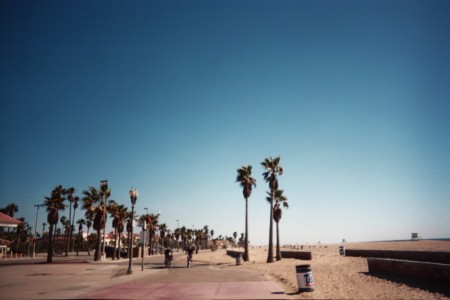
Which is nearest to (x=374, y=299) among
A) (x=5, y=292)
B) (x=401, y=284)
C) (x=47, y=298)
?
(x=401, y=284)

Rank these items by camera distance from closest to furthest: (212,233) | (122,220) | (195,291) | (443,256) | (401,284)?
(195,291) → (401,284) → (443,256) → (122,220) → (212,233)

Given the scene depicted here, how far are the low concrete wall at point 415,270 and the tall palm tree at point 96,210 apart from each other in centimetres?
3609

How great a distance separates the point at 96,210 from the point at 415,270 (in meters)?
39.6

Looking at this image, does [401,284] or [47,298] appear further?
Result: [401,284]

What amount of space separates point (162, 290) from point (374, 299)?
8848 mm

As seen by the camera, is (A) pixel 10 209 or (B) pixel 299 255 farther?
(A) pixel 10 209

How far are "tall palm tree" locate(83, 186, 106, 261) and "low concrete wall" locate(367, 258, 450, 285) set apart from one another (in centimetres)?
3609

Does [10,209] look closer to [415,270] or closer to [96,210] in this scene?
[96,210]

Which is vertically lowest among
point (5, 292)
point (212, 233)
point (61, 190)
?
point (212, 233)

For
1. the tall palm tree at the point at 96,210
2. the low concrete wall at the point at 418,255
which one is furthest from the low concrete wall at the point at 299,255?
the tall palm tree at the point at 96,210

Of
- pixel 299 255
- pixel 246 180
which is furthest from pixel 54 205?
pixel 299 255

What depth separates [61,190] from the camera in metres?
44.4

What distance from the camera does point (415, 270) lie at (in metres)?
14.2

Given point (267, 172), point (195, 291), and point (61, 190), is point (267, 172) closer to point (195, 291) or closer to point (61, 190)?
point (195, 291)
